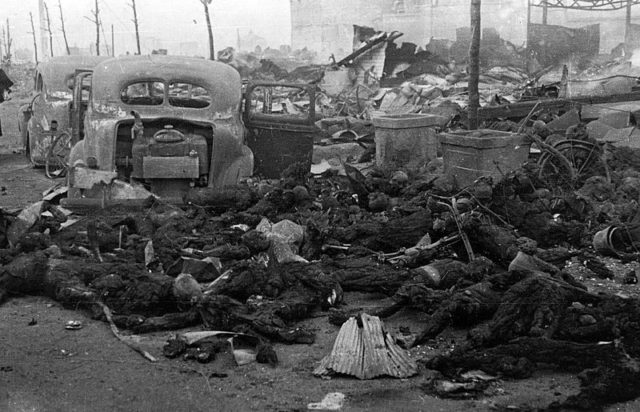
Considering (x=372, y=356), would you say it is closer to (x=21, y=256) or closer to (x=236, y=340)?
(x=236, y=340)

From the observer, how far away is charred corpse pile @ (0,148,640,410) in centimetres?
456

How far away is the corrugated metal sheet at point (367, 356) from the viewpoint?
14.2 feet

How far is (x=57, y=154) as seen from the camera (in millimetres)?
12266

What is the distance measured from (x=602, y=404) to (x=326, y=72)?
2479cm

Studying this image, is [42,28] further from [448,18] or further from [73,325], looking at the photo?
[73,325]

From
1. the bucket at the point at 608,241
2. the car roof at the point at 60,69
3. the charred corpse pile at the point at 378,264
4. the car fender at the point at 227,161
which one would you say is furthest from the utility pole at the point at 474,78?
the car roof at the point at 60,69

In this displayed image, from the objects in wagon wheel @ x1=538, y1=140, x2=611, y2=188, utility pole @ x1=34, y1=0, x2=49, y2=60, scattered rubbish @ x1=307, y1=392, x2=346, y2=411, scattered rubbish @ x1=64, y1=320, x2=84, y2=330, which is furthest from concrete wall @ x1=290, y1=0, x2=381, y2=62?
scattered rubbish @ x1=307, y1=392, x2=346, y2=411

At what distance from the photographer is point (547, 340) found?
4414mm

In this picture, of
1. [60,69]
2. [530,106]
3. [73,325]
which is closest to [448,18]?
[530,106]

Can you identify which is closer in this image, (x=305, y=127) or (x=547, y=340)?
(x=547, y=340)

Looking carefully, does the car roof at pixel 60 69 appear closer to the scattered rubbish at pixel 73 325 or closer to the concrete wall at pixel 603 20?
the scattered rubbish at pixel 73 325

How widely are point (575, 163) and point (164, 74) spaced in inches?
202

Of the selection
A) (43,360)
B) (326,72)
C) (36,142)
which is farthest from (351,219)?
(326,72)

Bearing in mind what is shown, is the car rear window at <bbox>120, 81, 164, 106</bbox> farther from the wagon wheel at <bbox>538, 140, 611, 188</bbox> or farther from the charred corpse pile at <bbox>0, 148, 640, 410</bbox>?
the wagon wheel at <bbox>538, 140, 611, 188</bbox>
